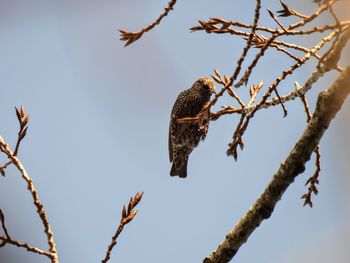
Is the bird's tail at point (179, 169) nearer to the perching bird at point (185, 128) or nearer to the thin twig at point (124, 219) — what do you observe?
the perching bird at point (185, 128)

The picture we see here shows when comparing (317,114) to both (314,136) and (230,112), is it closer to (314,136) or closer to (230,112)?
(314,136)

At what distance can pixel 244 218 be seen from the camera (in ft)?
13.0

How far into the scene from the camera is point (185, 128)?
30.6 feet

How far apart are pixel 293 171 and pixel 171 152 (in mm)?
6436

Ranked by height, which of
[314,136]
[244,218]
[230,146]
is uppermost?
[230,146]

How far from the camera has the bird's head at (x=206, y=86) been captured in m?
9.91

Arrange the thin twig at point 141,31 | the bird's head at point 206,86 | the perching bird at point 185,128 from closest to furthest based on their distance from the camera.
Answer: the thin twig at point 141,31 → the perching bird at point 185,128 → the bird's head at point 206,86

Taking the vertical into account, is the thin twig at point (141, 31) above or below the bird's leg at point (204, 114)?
above

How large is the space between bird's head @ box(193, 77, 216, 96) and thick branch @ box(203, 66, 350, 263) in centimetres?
607

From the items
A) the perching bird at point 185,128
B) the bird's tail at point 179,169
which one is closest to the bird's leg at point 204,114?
the perching bird at point 185,128

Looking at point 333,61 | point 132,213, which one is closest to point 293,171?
point 333,61

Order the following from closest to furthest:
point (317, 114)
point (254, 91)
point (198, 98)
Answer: point (317, 114) < point (254, 91) < point (198, 98)

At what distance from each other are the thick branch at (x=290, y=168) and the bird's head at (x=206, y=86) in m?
6.07

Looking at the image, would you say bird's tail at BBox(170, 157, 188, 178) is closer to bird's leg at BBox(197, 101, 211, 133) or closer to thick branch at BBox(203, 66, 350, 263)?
thick branch at BBox(203, 66, 350, 263)
